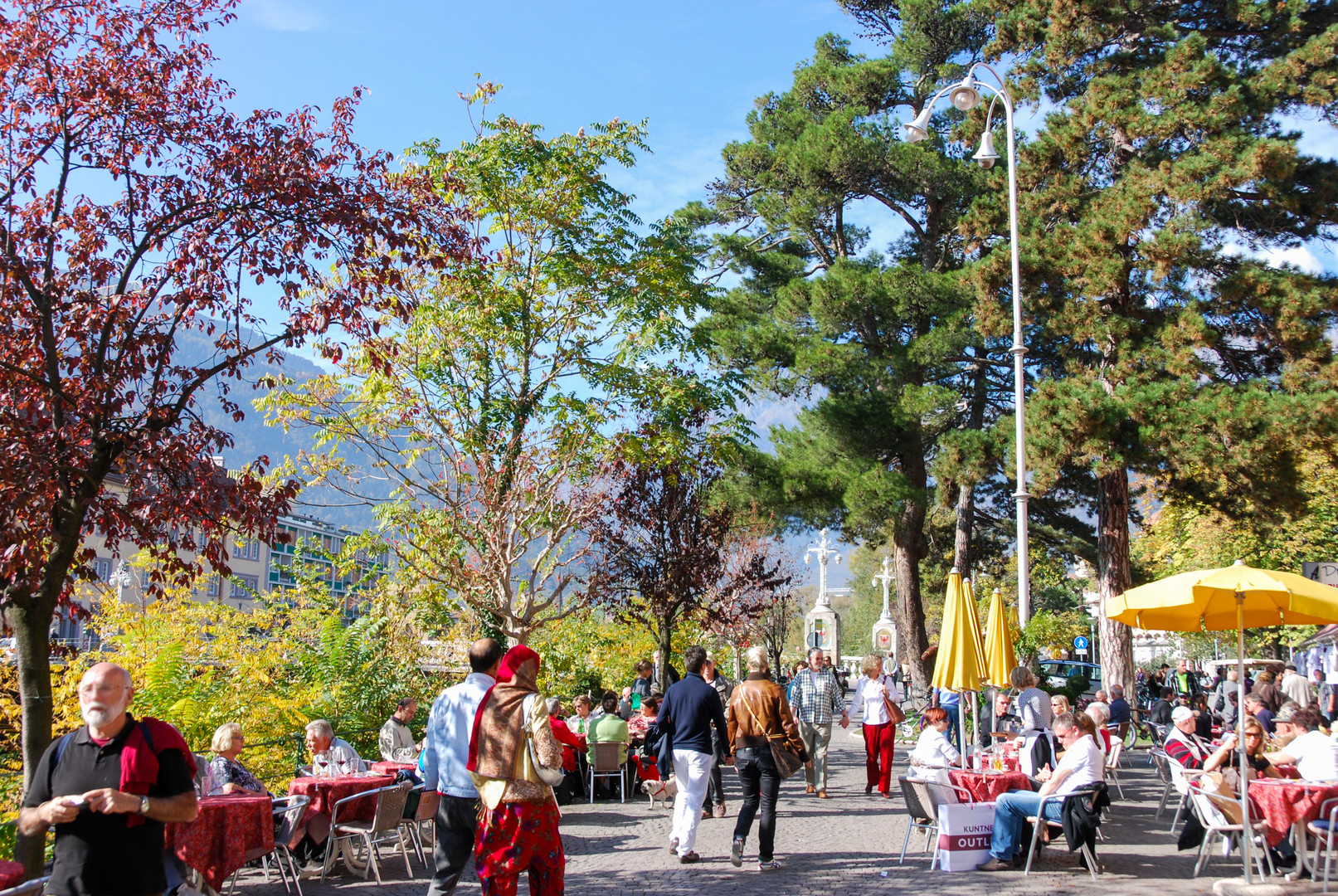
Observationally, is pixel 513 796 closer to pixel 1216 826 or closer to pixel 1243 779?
pixel 1243 779

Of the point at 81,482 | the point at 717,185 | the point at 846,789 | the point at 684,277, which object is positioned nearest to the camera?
the point at 81,482

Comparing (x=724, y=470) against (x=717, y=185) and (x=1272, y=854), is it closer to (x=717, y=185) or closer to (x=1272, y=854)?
(x=717, y=185)

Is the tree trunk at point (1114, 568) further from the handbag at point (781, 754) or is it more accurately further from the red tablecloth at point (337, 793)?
the red tablecloth at point (337, 793)

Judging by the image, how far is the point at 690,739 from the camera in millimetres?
8586

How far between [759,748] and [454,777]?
3371mm

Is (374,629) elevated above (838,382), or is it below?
below

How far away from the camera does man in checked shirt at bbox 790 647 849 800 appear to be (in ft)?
42.0

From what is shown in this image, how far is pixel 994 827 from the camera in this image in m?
8.68

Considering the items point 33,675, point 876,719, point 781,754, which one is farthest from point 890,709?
point 33,675

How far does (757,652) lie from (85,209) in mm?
5954

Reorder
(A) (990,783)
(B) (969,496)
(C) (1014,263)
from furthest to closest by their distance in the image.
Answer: (B) (969,496) < (C) (1014,263) < (A) (990,783)

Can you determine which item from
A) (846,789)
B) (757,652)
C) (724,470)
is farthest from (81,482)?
(724,470)

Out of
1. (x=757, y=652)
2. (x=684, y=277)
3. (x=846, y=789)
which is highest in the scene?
(x=684, y=277)

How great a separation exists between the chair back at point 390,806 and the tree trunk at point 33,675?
105 inches
